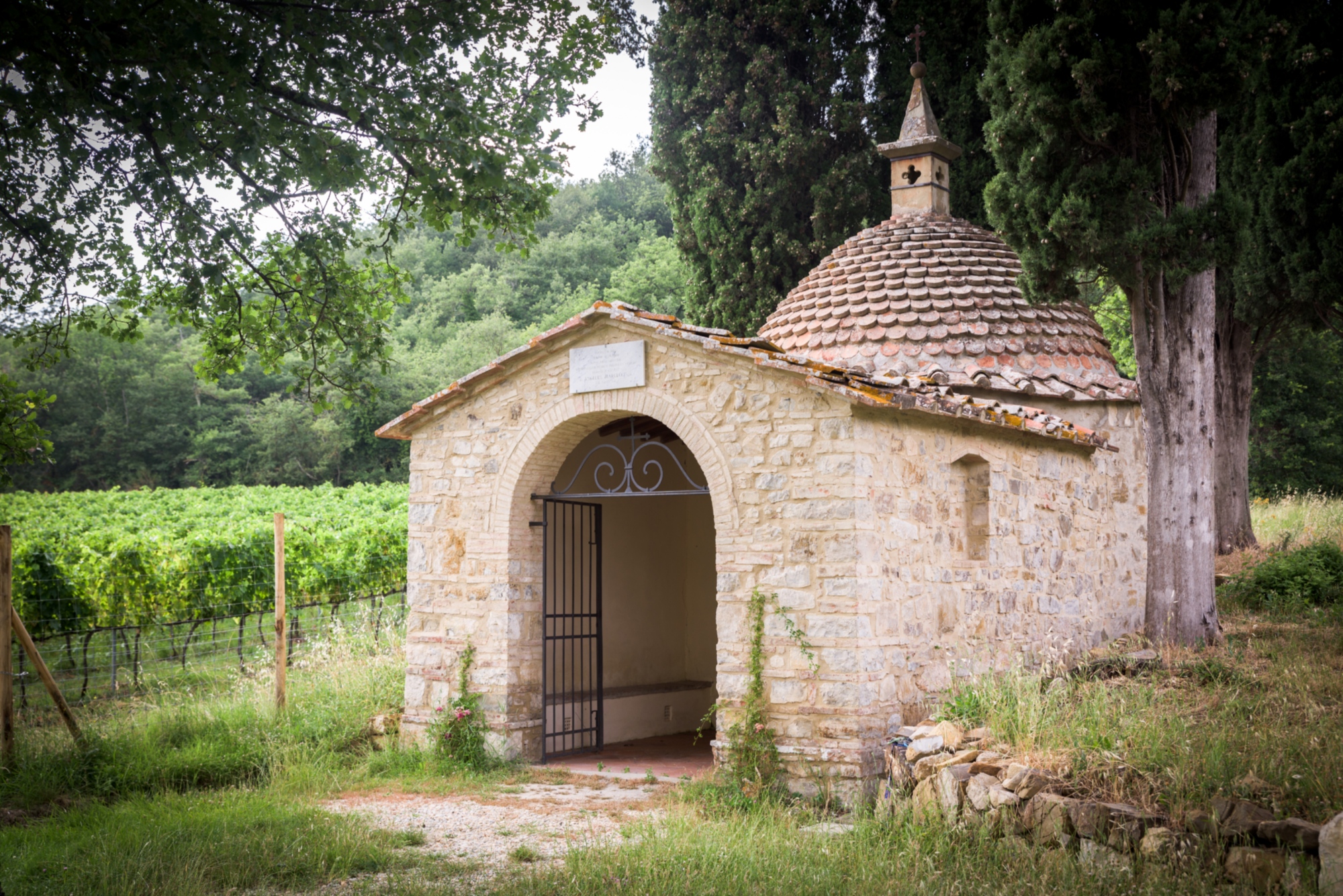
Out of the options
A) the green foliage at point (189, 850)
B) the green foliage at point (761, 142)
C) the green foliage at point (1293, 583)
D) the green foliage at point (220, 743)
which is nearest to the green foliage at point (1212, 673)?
the green foliage at point (1293, 583)

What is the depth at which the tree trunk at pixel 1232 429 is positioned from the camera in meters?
13.7

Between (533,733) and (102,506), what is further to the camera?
(102,506)

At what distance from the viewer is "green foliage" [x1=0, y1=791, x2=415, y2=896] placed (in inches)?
213

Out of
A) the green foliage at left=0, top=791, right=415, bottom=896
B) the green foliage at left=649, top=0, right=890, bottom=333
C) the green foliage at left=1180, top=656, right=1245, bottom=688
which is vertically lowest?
the green foliage at left=0, top=791, right=415, bottom=896

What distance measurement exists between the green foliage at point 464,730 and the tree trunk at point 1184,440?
20.0 ft

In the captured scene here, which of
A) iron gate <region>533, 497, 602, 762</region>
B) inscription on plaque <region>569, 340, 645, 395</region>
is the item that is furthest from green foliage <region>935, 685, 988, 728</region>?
iron gate <region>533, 497, 602, 762</region>

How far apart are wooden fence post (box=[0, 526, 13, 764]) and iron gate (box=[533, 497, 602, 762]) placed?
13.1 feet

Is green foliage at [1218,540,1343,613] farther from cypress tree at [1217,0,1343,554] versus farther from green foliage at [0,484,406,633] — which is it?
green foliage at [0,484,406,633]

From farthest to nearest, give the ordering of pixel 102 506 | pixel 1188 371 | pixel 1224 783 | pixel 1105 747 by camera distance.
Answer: pixel 102 506
pixel 1188 371
pixel 1105 747
pixel 1224 783

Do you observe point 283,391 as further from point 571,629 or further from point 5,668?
point 5,668

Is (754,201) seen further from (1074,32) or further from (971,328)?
(1074,32)

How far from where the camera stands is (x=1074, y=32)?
28.9ft

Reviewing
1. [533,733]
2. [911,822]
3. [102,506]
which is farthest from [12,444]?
[102,506]

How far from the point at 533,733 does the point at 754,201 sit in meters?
10.4
